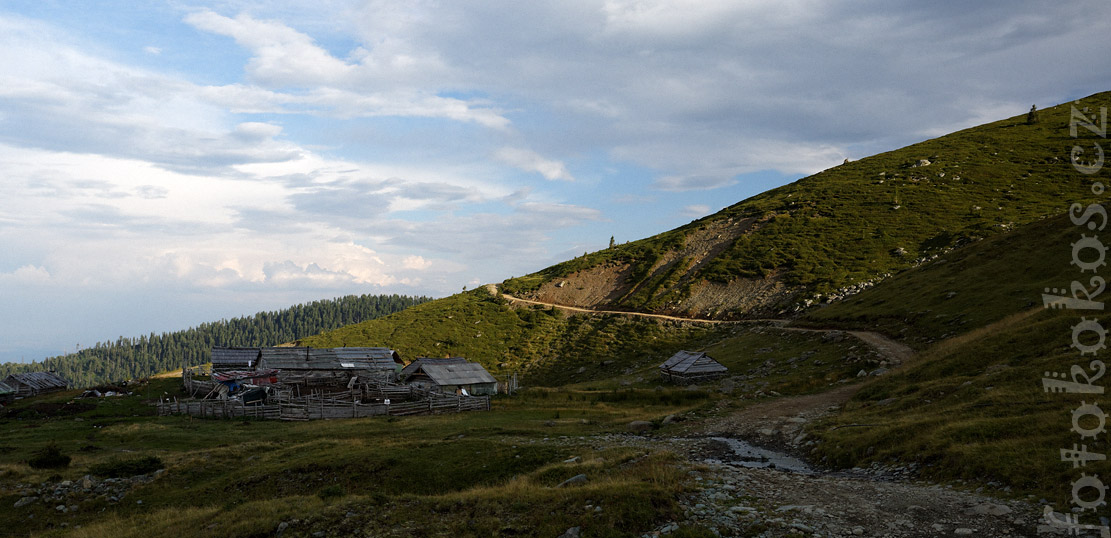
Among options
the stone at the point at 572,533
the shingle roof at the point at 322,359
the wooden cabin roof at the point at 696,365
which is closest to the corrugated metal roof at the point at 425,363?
the shingle roof at the point at 322,359

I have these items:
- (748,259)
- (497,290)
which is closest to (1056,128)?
(748,259)

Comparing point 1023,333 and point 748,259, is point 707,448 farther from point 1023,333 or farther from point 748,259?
point 748,259

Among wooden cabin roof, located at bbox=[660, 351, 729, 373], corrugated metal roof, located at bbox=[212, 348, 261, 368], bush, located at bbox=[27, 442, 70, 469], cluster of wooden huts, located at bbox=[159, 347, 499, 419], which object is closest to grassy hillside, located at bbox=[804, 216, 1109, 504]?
wooden cabin roof, located at bbox=[660, 351, 729, 373]

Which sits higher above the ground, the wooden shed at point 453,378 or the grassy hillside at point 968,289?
the grassy hillside at point 968,289

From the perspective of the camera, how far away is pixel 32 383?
236ft

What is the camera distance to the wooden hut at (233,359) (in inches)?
2731

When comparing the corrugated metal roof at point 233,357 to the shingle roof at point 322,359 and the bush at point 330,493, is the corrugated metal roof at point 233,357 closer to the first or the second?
the shingle roof at point 322,359

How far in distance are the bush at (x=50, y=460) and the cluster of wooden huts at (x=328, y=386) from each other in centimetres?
1811

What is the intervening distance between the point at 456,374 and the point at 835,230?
80.3 meters

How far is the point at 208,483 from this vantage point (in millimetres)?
24188

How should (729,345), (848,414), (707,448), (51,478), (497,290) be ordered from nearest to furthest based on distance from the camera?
(51,478) < (707,448) < (848,414) < (729,345) < (497,290)

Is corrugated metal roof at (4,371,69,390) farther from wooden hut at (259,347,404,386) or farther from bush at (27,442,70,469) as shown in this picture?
bush at (27,442,70,469)

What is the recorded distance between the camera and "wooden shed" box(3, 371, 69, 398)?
7081cm

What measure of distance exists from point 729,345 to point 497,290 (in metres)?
70.6
